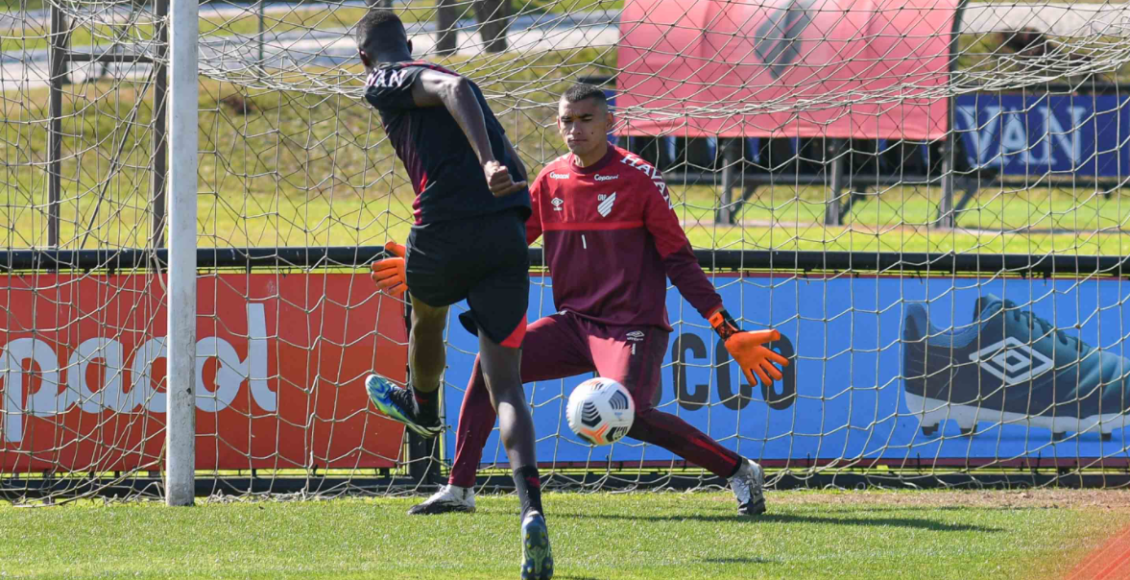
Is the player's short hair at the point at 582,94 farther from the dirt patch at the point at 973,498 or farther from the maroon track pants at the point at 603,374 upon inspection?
the dirt patch at the point at 973,498

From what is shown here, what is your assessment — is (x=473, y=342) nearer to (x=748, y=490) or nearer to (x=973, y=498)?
(x=748, y=490)

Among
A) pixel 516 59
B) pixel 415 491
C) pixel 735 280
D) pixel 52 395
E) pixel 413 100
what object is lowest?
pixel 415 491

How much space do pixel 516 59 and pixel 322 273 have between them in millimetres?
1397

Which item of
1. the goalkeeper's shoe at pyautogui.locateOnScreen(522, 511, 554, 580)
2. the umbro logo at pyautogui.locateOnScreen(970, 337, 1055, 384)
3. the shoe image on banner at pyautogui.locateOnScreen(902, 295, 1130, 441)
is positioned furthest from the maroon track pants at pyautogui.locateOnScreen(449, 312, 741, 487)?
the umbro logo at pyautogui.locateOnScreen(970, 337, 1055, 384)

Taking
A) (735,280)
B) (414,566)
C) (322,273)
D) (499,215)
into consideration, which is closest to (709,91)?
(735,280)

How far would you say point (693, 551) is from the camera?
13.9 ft

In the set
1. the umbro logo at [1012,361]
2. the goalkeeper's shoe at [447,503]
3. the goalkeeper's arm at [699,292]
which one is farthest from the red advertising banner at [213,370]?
the umbro logo at [1012,361]

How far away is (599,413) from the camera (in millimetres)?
4199

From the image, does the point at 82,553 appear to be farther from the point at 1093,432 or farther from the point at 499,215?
the point at 1093,432

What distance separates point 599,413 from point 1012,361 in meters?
2.82

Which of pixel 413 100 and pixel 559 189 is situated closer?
pixel 413 100

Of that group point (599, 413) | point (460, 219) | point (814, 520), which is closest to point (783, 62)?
point (814, 520)

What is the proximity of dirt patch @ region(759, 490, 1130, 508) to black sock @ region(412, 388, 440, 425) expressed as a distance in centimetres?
172

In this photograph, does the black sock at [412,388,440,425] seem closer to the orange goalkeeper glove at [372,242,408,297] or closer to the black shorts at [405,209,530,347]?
the orange goalkeeper glove at [372,242,408,297]
